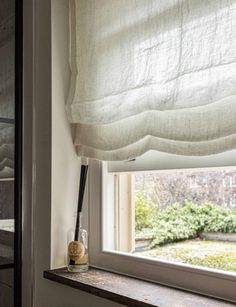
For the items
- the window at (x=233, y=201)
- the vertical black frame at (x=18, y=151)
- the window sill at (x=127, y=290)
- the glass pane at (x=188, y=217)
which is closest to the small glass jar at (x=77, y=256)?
the window sill at (x=127, y=290)

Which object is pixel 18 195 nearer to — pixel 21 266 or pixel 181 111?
pixel 21 266

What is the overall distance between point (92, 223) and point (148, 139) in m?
0.45

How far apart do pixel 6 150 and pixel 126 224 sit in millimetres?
597

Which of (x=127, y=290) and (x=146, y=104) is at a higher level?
(x=146, y=104)

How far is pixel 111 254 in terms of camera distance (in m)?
1.41

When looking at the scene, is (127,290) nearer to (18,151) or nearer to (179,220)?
(179,220)

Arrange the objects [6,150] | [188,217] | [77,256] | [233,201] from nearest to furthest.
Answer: [233,201] → [188,217] → [77,256] → [6,150]

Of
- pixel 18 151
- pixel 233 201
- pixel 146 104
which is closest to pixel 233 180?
pixel 233 201

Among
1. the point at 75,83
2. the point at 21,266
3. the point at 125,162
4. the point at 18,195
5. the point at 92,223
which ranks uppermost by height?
the point at 75,83

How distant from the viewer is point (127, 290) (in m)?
1.15

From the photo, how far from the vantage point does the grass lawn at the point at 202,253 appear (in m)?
1.13

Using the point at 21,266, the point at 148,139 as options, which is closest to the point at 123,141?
the point at 148,139

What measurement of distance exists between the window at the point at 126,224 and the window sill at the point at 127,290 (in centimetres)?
4

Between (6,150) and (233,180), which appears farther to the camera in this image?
(6,150)
